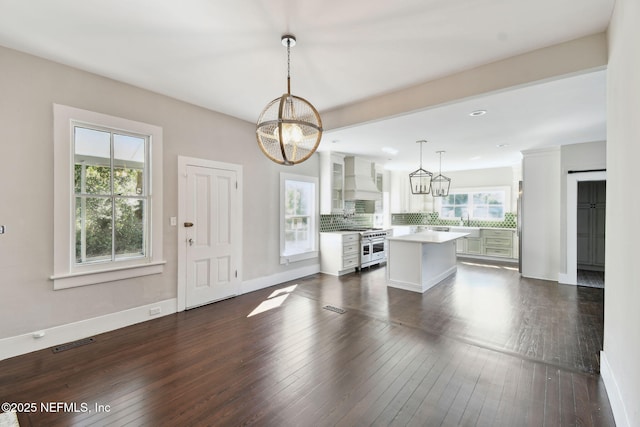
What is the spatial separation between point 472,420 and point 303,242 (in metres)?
4.37

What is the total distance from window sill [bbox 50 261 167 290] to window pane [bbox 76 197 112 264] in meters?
0.17

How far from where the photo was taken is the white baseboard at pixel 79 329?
Answer: 261 centimetres

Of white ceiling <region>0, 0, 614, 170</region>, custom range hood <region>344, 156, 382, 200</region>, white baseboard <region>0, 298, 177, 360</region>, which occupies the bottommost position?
white baseboard <region>0, 298, 177, 360</region>

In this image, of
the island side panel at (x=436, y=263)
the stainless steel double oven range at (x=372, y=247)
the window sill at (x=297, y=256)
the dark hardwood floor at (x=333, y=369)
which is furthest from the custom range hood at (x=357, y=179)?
the dark hardwood floor at (x=333, y=369)

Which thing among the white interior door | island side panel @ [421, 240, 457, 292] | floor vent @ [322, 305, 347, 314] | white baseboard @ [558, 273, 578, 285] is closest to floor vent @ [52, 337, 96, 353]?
the white interior door

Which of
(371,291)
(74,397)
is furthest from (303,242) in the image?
(74,397)

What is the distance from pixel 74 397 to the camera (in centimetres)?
206

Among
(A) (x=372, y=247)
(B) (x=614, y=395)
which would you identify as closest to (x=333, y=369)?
(B) (x=614, y=395)

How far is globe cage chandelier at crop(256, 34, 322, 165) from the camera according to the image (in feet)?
6.47

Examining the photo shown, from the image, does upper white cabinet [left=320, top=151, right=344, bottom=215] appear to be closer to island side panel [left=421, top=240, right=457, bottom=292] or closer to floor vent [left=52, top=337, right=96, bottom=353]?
island side panel [left=421, top=240, right=457, bottom=292]

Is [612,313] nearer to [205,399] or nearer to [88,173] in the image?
[205,399]

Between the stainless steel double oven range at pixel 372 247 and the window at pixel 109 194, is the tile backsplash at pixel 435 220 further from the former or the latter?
the window at pixel 109 194

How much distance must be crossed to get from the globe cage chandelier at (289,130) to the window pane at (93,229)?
7.54 ft

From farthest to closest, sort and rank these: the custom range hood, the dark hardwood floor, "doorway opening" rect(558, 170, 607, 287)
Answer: the custom range hood
"doorway opening" rect(558, 170, 607, 287)
the dark hardwood floor
